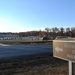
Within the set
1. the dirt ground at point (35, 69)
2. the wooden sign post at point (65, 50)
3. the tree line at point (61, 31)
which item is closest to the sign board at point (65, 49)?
the wooden sign post at point (65, 50)

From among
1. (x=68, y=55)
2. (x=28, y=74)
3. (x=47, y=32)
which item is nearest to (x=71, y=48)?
(x=68, y=55)

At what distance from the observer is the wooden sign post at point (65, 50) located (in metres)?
5.41

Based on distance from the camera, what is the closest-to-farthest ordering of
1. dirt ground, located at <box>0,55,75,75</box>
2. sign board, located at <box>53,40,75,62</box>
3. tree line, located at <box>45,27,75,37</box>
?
sign board, located at <box>53,40,75,62</box> < dirt ground, located at <box>0,55,75,75</box> < tree line, located at <box>45,27,75,37</box>

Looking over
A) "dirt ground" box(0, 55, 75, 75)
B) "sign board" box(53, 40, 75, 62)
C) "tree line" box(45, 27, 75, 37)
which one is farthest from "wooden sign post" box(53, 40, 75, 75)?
"tree line" box(45, 27, 75, 37)

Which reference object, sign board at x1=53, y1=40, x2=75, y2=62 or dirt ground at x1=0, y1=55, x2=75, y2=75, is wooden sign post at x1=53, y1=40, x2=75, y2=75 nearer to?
sign board at x1=53, y1=40, x2=75, y2=62

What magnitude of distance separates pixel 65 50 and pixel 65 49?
0.03 metres

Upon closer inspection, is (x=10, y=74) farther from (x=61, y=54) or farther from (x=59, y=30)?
(x=59, y=30)

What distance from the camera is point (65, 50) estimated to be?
5.71 metres

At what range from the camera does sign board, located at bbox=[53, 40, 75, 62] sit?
5.41m

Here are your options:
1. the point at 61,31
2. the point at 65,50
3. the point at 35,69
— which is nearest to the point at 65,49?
the point at 65,50

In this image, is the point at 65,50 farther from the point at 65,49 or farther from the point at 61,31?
the point at 61,31

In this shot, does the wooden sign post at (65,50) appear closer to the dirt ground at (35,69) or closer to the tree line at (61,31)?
the dirt ground at (35,69)

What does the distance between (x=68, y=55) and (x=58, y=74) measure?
7.22 feet

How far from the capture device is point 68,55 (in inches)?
221
